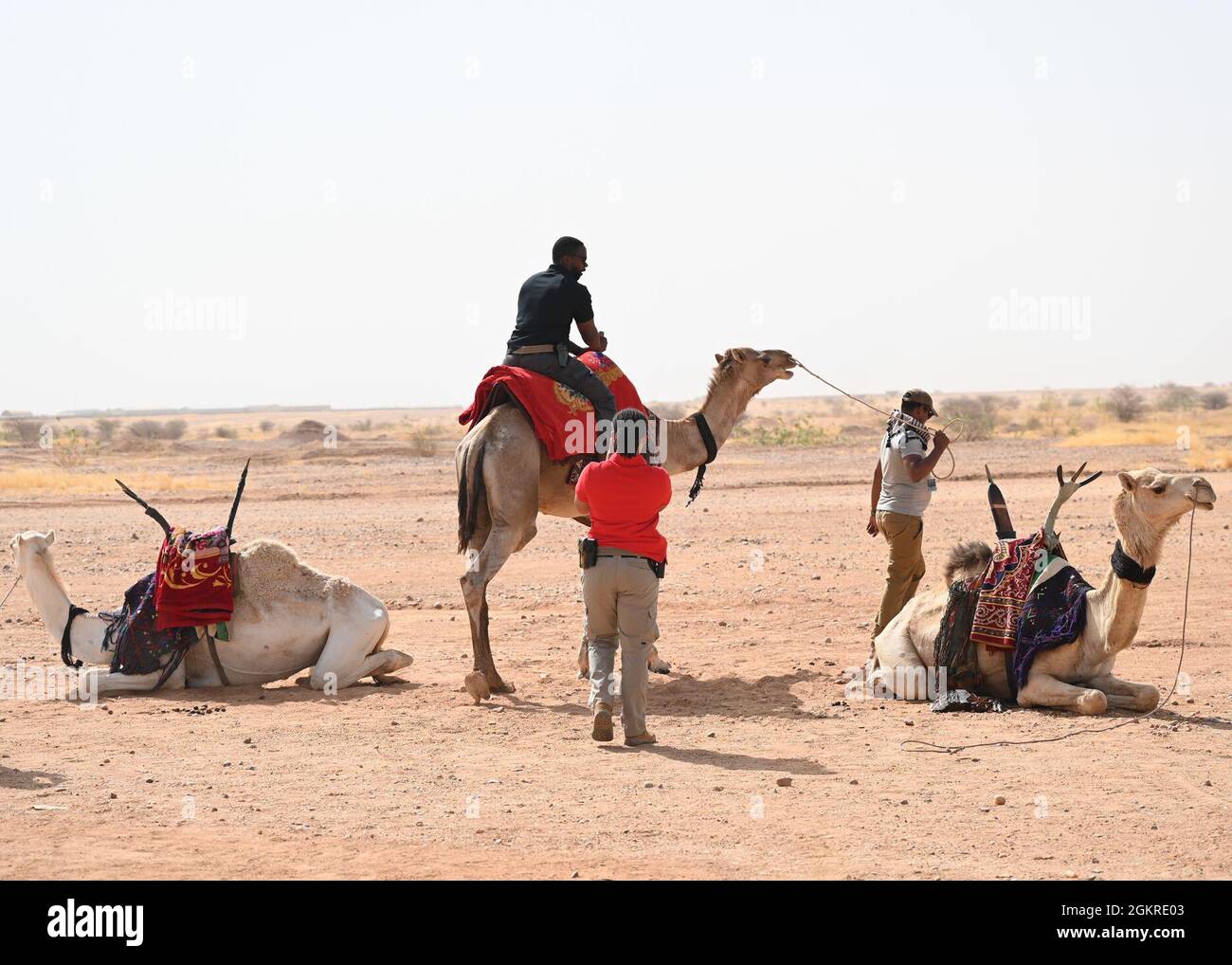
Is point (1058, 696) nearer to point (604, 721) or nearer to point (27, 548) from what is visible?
point (604, 721)

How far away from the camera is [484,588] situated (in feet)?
37.0

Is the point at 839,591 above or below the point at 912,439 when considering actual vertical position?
below

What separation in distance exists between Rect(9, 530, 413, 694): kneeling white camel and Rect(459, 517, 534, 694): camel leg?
0.73 metres

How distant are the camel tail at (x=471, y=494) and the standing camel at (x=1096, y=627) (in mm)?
3223

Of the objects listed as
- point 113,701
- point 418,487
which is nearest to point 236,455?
point 418,487

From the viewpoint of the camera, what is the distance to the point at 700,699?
10.9 m

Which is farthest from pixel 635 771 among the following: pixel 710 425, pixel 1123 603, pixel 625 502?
pixel 710 425

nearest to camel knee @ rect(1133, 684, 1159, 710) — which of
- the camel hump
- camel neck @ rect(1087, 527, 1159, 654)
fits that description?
camel neck @ rect(1087, 527, 1159, 654)

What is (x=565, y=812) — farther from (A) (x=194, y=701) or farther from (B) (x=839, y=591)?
(B) (x=839, y=591)

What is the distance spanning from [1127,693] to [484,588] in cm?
467

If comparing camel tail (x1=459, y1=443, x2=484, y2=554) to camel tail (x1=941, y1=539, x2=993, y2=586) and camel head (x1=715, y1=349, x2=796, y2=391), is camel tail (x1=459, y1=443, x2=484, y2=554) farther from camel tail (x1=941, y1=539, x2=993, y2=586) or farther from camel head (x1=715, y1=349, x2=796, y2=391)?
camel tail (x1=941, y1=539, x2=993, y2=586)

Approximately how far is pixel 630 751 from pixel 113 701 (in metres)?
4.07

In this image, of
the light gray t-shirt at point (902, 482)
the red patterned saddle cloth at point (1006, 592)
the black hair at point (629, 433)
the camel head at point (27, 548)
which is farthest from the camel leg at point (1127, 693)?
the camel head at point (27, 548)

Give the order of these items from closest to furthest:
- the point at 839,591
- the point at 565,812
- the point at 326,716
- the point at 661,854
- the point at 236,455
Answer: the point at 661,854 < the point at 565,812 < the point at 326,716 < the point at 839,591 < the point at 236,455
